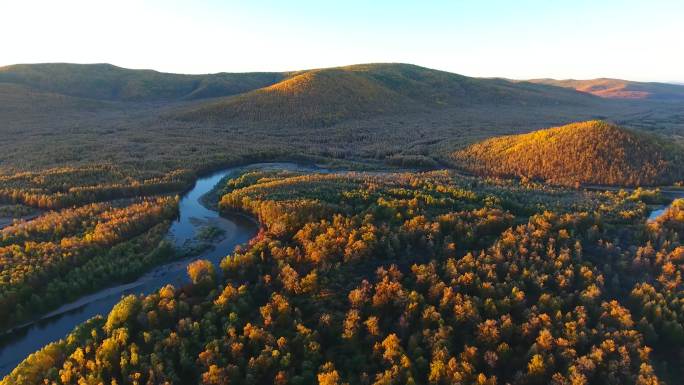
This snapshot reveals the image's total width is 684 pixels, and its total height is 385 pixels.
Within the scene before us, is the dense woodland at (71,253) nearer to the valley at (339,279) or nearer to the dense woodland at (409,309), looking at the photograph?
the valley at (339,279)

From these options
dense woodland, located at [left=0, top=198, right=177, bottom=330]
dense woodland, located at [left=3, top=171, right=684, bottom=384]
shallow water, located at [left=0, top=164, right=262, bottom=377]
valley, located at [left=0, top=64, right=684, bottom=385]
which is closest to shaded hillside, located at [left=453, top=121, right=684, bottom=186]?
valley, located at [left=0, top=64, right=684, bottom=385]

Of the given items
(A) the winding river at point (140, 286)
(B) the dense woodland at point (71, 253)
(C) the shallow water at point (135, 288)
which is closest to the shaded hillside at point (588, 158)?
(C) the shallow water at point (135, 288)

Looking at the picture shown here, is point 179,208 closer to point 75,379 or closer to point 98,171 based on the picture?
point 98,171

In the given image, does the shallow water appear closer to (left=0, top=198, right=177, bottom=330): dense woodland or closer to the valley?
the valley

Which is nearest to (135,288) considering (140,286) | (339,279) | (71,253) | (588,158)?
(140,286)

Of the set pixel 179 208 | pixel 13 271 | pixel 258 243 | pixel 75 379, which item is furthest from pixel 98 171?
pixel 75 379
